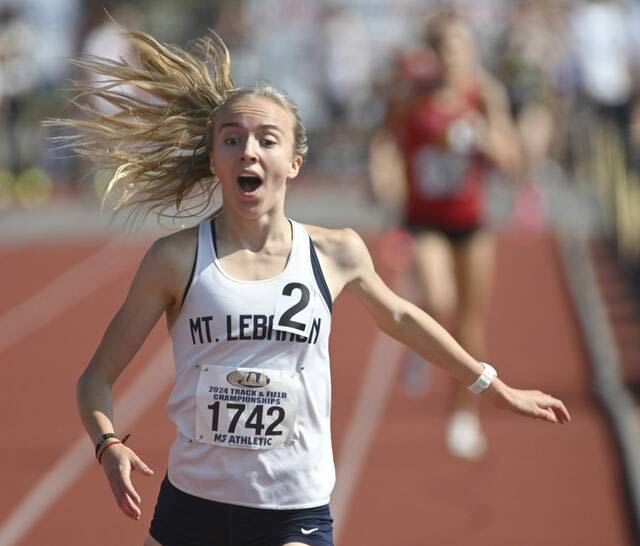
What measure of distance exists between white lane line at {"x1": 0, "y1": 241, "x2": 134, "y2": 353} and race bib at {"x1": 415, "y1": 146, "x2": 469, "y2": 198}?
16.6ft

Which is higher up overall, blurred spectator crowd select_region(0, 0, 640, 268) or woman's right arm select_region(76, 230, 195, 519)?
woman's right arm select_region(76, 230, 195, 519)

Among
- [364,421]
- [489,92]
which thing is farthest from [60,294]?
[489,92]

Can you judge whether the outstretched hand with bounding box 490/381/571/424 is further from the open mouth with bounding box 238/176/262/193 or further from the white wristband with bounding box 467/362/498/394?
the open mouth with bounding box 238/176/262/193

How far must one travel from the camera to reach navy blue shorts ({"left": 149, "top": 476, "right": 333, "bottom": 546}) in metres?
3.69

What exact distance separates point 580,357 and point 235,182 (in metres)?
7.56

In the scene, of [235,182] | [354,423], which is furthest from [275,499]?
[354,423]

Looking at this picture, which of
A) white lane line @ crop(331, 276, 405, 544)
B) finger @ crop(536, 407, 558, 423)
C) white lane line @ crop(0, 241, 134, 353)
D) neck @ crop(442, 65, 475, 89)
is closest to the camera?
finger @ crop(536, 407, 558, 423)

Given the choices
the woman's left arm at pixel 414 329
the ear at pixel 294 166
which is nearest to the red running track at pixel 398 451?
the woman's left arm at pixel 414 329

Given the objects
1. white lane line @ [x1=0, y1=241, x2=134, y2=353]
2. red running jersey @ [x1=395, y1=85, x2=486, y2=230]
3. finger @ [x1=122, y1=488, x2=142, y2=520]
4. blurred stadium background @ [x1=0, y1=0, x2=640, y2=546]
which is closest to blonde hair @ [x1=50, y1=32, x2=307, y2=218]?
finger @ [x1=122, y1=488, x2=142, y2=520]

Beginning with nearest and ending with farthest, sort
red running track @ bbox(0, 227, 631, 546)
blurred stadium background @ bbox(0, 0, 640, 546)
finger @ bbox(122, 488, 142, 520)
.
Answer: finger @ bbox(122, 488, 142, 520) < red running track @ bbox(0, 227, 631, 546) < blurred stadium background @ bbox(0, 0, 640, 546)

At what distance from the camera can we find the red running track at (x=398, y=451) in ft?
24.7

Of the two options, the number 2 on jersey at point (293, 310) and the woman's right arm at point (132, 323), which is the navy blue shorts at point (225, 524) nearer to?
the woman's right arm at point (132, 323)

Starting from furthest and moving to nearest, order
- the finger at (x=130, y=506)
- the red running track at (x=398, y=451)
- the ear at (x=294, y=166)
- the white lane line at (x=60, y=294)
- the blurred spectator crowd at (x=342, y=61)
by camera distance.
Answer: the blurred spectator crowd at (x=342, y=61) < the white lane line at (x=60, y=294) < the red running track at (x=398, y=451) < the ear at (x=294, y=166) < the finger at (x=130, y=506)

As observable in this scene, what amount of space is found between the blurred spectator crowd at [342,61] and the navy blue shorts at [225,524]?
36.6 feet
